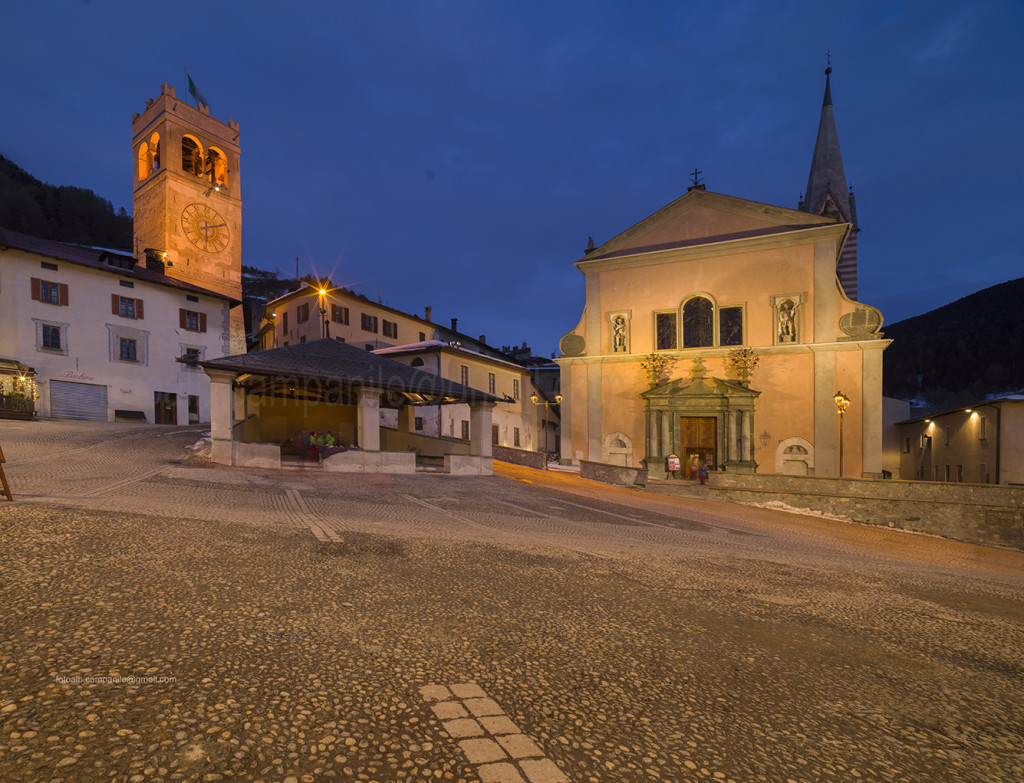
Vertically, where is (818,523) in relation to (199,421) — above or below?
below

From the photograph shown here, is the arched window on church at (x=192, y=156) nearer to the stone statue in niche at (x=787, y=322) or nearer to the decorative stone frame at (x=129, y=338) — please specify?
the decorative stone frame at (x=129, y=338)

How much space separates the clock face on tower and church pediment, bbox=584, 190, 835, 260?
111ft

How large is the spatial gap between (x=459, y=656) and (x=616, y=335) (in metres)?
24.4

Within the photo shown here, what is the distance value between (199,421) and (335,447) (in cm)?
2187

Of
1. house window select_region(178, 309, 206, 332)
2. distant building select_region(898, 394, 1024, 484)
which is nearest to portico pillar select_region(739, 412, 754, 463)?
distant building select_region(898, 394, 1024, 484)

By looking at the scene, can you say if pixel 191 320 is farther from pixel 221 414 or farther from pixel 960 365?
pixel 960 365

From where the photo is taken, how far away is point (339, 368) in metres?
17.7

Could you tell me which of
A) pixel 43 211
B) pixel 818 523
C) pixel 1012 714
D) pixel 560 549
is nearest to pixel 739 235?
pixel 818 523

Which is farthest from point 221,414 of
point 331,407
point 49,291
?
point 49,291

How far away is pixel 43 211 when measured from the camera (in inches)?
2414

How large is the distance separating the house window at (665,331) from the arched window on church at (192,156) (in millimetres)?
41574

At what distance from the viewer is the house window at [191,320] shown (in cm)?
3231

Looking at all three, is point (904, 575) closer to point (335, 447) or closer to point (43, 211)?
point (335, 447)

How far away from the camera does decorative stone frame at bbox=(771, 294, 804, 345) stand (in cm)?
2333
